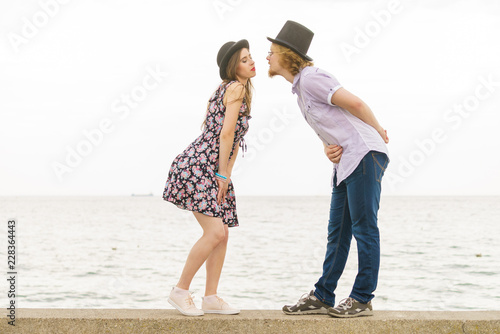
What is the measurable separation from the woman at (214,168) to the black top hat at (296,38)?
0.24 m

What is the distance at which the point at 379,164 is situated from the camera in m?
3.38

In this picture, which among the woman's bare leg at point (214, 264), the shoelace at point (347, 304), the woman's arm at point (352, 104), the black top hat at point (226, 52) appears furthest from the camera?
the woman's bare leg at point (214, 264)

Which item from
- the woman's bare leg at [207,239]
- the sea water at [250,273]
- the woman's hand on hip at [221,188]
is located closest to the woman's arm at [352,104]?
the woman's hand on hip at [221,188]

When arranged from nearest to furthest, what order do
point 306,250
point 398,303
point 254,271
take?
1. point 398,303
2. point 254,271
3. point 306,250

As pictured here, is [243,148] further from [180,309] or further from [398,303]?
[398,303]

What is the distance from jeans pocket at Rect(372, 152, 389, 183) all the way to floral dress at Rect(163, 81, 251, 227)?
2.67ft

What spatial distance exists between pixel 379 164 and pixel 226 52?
114 cm

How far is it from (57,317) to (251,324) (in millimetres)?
1119

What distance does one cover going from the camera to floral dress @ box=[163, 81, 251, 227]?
342cm

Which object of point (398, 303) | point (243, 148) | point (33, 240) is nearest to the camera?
point (243, 148)

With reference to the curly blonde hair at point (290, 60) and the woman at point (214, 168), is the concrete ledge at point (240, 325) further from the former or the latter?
the curly blonde hair at point (290, 60)

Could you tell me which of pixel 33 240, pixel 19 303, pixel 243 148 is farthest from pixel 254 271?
pixel 33 240

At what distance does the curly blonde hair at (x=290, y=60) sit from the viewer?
136 inches

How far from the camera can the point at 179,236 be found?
33906 mm
